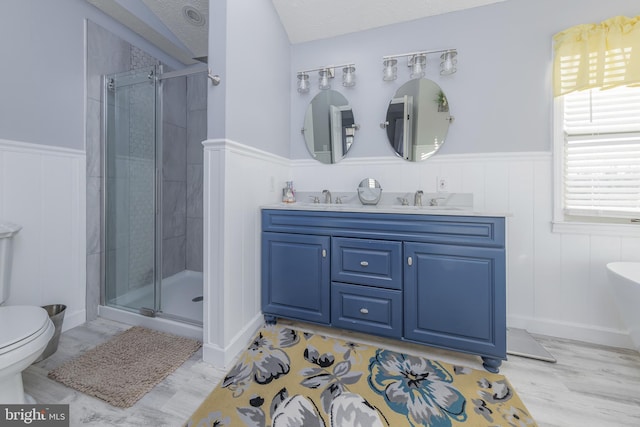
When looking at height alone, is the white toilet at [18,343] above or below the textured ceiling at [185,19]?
below

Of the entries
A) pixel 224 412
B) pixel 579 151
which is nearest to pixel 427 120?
pixel 579 151

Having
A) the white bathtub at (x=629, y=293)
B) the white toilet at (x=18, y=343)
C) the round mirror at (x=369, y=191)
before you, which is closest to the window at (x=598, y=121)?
the white bathtub at (x=629, y=293)

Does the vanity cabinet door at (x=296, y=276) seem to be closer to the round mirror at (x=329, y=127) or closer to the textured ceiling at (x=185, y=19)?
the round mirror at (x=329, y=127)

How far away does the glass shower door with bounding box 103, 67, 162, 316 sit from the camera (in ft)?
6.66

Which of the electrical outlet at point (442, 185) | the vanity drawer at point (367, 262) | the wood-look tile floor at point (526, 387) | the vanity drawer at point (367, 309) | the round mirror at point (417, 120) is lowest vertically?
the wood-look tile floor at point (526, 387)

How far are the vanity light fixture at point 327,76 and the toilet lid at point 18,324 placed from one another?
2.23 m

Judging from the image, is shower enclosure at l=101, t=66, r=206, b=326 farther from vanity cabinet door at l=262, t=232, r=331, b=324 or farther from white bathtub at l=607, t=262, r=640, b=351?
white bathtub at l=607, t=262, r=640, b=351

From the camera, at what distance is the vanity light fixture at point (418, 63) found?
191cm

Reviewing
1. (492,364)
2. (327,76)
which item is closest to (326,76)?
(327,76)

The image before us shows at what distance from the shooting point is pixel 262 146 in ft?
6.18

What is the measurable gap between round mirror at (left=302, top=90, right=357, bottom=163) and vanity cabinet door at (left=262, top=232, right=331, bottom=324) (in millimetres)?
881

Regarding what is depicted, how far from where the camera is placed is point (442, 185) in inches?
79.5

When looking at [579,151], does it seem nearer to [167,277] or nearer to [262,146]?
[262,146]

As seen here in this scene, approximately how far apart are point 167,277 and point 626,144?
3.83 m
